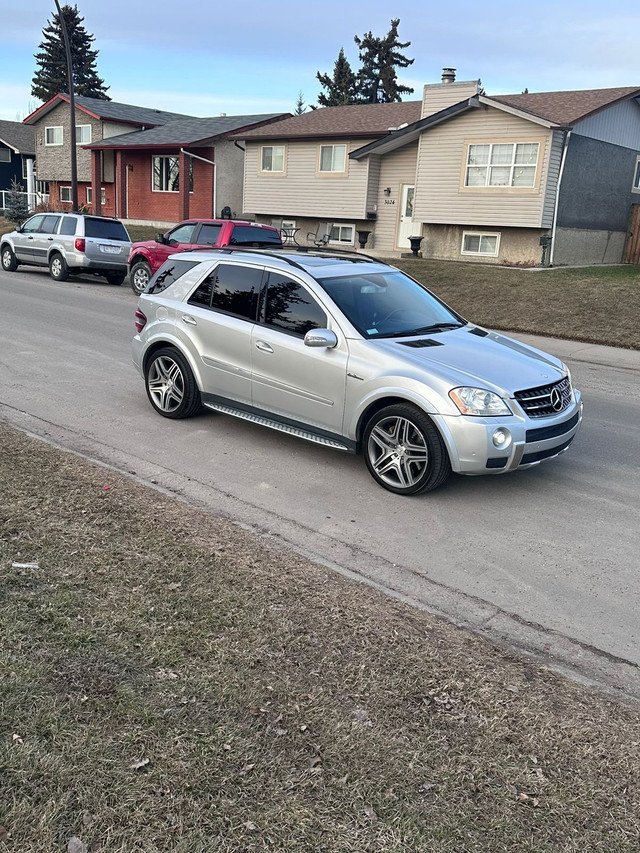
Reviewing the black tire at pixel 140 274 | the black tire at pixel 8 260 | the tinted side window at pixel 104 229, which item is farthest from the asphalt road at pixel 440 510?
the black tire at pixel 8 260

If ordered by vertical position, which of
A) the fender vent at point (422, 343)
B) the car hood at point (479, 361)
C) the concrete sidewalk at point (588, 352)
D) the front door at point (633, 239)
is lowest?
the concrete sidewalk at point (588, 352)

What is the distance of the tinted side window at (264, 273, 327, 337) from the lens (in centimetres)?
666

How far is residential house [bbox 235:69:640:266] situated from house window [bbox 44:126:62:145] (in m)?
20.0

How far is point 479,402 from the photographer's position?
5734mm

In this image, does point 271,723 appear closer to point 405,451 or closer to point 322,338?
point 405,451

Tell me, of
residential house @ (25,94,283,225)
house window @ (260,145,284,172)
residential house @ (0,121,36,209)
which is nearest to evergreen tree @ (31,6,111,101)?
residential house @ (0,121,36,209)

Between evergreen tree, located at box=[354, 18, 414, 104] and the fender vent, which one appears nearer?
the fender vent

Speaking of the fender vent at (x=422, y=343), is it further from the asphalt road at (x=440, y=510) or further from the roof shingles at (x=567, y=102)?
the roof shingles at (x=567, y=102)

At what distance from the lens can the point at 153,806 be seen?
2674 millimetres

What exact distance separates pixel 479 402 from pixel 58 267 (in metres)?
17.8

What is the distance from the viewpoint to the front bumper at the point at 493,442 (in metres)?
5.66

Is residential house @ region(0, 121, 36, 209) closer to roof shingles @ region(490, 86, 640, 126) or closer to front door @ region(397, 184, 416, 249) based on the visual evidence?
front door @ region(397, 184, 416, 249)

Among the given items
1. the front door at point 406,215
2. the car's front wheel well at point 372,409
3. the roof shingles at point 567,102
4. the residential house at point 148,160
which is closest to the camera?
the car's front wheel well at point 372,409

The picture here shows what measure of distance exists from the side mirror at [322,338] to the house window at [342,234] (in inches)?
1044
